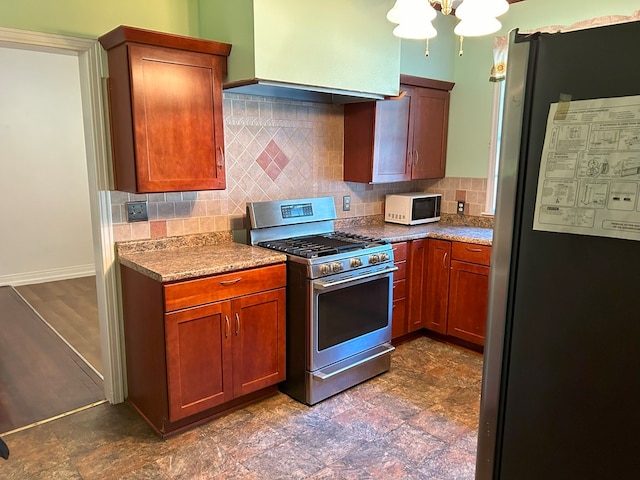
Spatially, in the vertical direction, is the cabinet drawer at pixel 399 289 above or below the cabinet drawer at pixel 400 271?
below

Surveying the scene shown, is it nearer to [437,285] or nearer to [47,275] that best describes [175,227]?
[437,285]

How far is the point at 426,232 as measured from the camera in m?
3.76

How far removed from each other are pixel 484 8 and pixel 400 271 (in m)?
2.11

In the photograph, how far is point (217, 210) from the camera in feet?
10.2

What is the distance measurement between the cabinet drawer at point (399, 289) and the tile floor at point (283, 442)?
0.76 meters

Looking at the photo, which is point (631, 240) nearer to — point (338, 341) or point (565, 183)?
point (565, 183)

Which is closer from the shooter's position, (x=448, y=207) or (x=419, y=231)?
(x=419, y=231)

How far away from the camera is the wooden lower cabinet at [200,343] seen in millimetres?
2438

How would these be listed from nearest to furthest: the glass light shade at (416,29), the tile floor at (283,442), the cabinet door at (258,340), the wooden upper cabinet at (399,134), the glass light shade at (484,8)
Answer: the glass light shade at (484,8) → the glass light shade at (416,29) → the tile floor at (283,442) → the cabinet door at (258,340) → the wooden upper cabinet at (399,134)

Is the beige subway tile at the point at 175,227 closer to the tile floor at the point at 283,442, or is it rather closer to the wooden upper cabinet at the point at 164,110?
the wooden upper cabinet at the point at 164,110

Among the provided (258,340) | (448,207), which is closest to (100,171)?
(258,340)

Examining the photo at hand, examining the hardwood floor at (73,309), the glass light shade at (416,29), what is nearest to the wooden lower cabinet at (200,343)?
the hardwood floor at (73,309)

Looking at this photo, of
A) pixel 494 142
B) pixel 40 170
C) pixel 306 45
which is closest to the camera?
pixel 306 45

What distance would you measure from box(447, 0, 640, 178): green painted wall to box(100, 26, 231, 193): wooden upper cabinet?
223 cm
